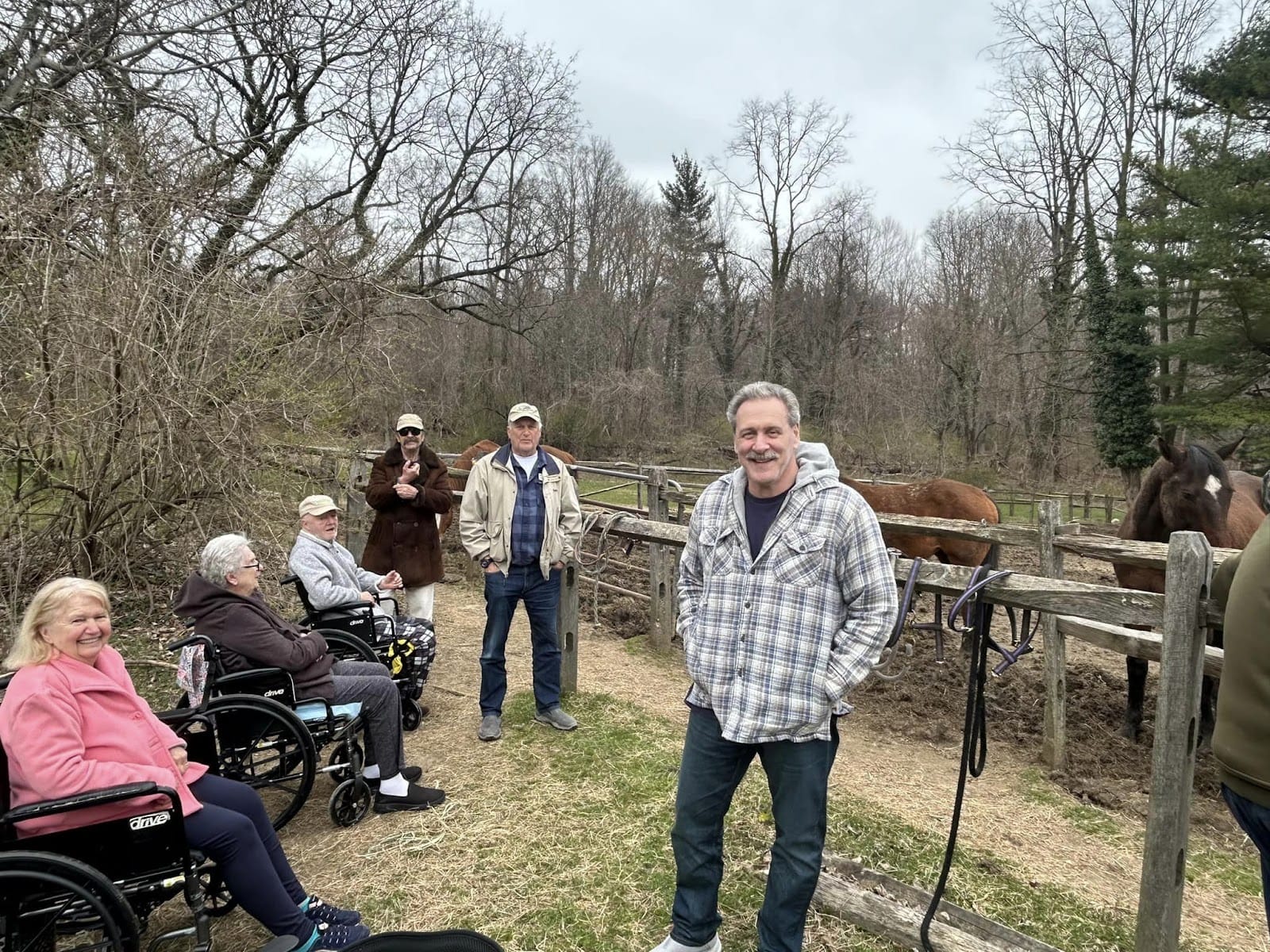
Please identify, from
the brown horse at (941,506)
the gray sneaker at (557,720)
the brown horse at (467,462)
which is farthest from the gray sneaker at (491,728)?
the brown horse at (941,506)

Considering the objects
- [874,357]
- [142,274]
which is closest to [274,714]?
[142,274]

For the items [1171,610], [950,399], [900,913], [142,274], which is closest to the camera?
[1171,610]

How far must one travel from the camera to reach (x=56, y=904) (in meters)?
1.95

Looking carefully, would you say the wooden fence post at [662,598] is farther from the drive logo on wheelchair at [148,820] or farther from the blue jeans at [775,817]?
the drive logo on wheelchair at [148,820]

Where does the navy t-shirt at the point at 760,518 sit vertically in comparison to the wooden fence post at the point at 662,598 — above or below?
above

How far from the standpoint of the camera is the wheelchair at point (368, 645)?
3.65m

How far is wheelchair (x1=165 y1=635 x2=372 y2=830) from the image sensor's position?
269cm

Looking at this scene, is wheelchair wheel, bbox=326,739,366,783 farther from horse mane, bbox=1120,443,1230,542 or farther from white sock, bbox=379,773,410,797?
horse mane, bbox=1120,443,1230,542

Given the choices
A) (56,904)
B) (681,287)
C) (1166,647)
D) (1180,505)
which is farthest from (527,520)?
(681,287)

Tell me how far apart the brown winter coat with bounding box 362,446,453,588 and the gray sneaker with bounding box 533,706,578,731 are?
51.0 inches

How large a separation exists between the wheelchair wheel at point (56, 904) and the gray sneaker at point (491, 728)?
196 cm

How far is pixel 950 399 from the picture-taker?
2612 centimetres

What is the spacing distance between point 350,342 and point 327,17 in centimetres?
705

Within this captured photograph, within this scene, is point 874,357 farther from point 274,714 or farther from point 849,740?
point 274,714
